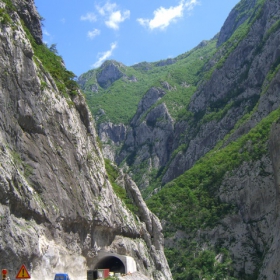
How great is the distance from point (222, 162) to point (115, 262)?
50363 mm

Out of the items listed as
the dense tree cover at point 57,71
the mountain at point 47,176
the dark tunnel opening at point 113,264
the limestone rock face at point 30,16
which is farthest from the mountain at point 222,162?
the limestone rock face at point 30,16

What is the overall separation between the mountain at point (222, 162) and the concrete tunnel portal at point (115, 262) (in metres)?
24.0

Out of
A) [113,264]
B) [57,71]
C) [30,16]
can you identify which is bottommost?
[113,264]

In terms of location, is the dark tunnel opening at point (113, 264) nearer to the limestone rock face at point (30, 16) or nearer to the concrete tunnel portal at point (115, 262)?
the concrete tunnel portal at point (115, 262)

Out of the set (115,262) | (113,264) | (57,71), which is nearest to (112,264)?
(113,264)

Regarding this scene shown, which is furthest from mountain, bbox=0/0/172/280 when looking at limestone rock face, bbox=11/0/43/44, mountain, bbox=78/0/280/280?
mountain, bbox=78/0/280/280

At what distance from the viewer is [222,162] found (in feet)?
312

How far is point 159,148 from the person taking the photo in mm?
149250

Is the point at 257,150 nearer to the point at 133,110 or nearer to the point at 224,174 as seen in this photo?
the point at 224,174

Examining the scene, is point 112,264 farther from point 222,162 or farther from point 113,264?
point 222,162

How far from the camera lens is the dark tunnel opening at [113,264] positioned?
45.2m

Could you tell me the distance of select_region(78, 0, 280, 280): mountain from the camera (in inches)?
3028

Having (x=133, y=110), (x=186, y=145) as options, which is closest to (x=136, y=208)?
(x=186, y=145)

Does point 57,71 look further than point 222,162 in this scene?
No
